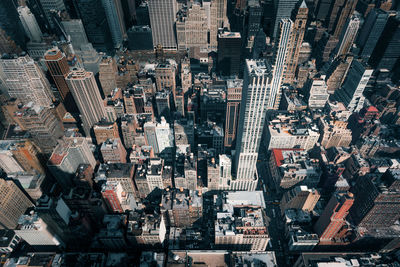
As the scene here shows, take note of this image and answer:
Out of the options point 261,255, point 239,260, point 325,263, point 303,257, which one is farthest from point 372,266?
point 239,260

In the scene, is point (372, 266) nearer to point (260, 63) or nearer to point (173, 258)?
point (173, 258)

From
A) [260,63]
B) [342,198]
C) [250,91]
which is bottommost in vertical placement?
[342,198]

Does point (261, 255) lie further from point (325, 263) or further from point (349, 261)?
point (349, 261)

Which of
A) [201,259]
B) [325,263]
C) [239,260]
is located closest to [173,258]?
[201,259]

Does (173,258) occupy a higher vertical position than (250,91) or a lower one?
lower

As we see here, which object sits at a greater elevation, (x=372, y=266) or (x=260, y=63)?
(x=260, y=63)

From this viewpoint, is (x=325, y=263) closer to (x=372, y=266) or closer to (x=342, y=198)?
(x=372, y=266)

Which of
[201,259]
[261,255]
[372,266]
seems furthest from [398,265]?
[201,259]
